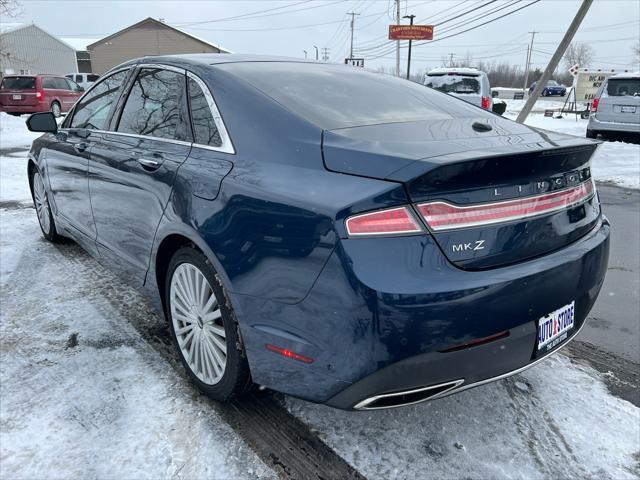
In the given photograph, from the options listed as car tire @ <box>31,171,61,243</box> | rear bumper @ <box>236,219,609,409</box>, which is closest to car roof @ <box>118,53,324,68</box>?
rear bumper @ <box>236,219,609,409</box>

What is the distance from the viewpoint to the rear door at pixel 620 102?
41.5ft

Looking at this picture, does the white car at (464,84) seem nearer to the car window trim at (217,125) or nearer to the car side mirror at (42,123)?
the car side mirror at (42,123)

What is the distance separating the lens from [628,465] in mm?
2086

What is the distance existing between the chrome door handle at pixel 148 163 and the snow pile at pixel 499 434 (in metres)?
1.37

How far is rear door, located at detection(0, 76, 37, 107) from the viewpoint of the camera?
19125 mm

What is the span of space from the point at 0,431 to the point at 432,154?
219cm

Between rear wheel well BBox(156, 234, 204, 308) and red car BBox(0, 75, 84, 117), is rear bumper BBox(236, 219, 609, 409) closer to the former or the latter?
rear wheel well BBox(156, 234, 204, 308)

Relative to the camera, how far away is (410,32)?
45.2 metres

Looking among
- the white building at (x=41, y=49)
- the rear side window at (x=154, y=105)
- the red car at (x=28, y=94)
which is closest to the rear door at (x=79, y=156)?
the rear side window at (x=154, y=105)

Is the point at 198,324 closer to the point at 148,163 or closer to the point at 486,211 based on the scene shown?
the point at 148,163

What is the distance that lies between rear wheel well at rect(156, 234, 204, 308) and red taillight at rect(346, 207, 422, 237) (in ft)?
3.13

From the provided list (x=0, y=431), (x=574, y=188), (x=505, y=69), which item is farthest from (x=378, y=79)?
(x=505, y=69)

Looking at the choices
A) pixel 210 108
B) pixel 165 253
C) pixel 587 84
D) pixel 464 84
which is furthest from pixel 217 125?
pixel 587 84

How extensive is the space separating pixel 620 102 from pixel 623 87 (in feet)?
1.96
